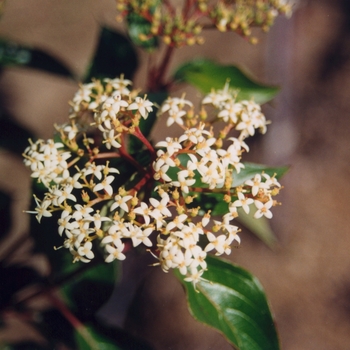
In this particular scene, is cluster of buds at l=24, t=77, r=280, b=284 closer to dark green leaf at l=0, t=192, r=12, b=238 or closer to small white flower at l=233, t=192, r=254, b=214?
small white flower at l=233, t=192, r=254, b=214

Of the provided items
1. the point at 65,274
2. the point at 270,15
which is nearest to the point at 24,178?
the point at 65,274

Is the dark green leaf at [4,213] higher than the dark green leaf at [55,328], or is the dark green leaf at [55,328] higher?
the dark green leaf at [4,213]

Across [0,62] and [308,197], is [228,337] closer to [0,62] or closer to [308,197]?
[0,62]

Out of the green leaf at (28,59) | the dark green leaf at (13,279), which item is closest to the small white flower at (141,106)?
the green leaf at (28,59)

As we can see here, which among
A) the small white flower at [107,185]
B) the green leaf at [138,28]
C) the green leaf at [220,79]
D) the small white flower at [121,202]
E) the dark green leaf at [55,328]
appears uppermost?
the green leaf at [138,28]

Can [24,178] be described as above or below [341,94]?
below

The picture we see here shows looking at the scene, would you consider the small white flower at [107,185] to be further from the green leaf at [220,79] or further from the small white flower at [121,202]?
the green leaf at [220,79]
